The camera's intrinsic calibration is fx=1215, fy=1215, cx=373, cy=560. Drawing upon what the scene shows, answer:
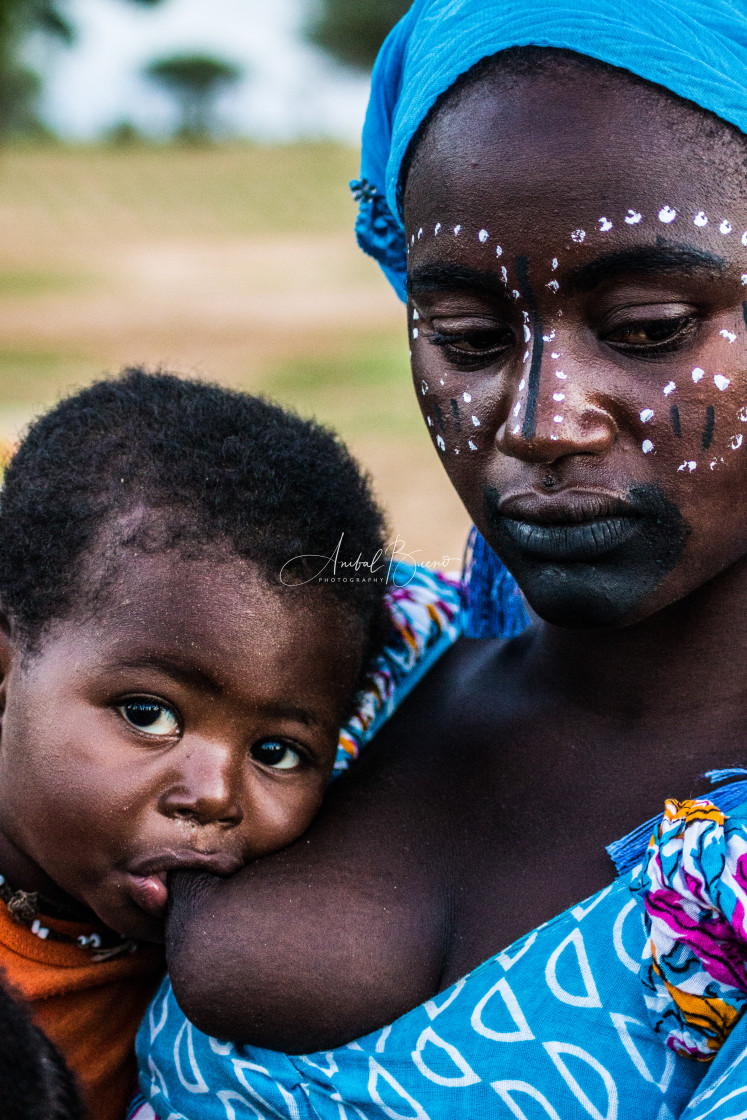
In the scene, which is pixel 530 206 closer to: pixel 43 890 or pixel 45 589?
pixel 45 589

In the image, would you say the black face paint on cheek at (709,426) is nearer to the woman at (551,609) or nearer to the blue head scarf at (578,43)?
the woman at (551,609)

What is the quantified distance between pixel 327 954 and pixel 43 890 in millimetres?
521

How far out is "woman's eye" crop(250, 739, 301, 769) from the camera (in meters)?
1.83

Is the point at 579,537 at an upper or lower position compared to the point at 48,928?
upper

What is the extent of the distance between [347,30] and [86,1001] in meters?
29.2

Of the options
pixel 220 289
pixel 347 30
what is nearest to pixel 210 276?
pixel 220 289

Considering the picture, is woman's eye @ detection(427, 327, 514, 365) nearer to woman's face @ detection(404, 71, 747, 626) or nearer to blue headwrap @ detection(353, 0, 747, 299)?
woman's face @ detection(404, 71, 747, 626)

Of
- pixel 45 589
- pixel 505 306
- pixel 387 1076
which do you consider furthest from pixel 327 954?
pixel 505 306

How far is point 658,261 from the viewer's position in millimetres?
1423

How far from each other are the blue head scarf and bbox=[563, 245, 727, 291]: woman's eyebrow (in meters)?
0.16

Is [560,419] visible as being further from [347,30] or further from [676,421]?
A: [347,30]

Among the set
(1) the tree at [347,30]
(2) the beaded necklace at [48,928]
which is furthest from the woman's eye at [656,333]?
(1) the tree at [347,30]

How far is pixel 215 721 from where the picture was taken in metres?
1.75

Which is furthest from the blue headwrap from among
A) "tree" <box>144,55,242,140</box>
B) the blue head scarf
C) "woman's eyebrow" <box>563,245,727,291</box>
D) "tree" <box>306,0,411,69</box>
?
"tree" <box>144,55,242,140</box>
